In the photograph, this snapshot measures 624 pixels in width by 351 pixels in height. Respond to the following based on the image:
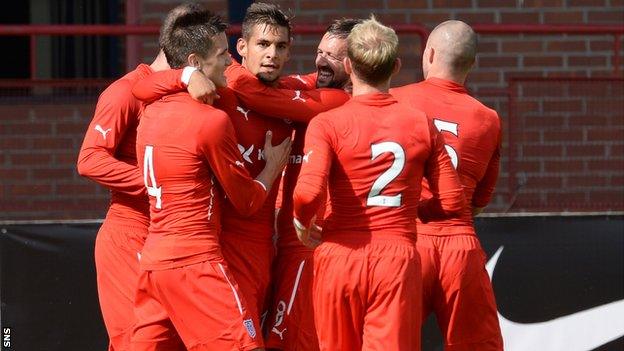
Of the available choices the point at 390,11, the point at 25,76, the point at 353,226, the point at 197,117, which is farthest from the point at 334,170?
the point at 25,76

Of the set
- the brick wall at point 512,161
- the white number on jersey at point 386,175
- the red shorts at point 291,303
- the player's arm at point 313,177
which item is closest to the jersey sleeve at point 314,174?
the player's arm at point 313,177

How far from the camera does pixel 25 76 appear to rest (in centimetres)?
1004

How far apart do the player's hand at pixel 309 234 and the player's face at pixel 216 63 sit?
711mm

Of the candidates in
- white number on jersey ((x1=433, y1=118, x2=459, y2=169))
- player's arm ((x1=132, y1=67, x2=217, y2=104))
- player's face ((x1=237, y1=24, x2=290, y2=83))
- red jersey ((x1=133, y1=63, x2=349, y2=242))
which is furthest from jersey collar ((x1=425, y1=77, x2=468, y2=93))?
player's arm ((x1=132, y1=67, x2=217, y2=104))

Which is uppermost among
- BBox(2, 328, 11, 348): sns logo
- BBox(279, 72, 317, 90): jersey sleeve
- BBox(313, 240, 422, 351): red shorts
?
BBox(279, 72, 317, 90): jersey sleeve

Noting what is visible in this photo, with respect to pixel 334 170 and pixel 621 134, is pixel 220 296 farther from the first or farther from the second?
pixel 621 134

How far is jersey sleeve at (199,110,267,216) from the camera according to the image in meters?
5.83

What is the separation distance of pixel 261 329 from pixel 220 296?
529 mm

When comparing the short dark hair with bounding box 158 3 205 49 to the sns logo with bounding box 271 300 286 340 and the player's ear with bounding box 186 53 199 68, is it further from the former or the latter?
the sns logo with bounding box 271 300 286 340

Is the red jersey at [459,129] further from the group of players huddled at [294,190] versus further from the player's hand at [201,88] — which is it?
the player's hand at [201,88]

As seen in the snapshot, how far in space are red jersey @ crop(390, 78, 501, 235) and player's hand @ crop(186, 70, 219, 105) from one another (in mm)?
962

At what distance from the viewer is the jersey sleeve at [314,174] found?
5.61 m

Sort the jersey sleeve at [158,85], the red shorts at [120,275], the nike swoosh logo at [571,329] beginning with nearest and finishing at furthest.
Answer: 1. the jersey sleeve at [158,85]
2. the red shorts at [120,275]
3. the nike swoosh logo at [571,329]

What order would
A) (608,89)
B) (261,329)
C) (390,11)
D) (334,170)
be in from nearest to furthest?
1. (334,170)
2. (261,329)
3. (608,89)
4. (390,11)
